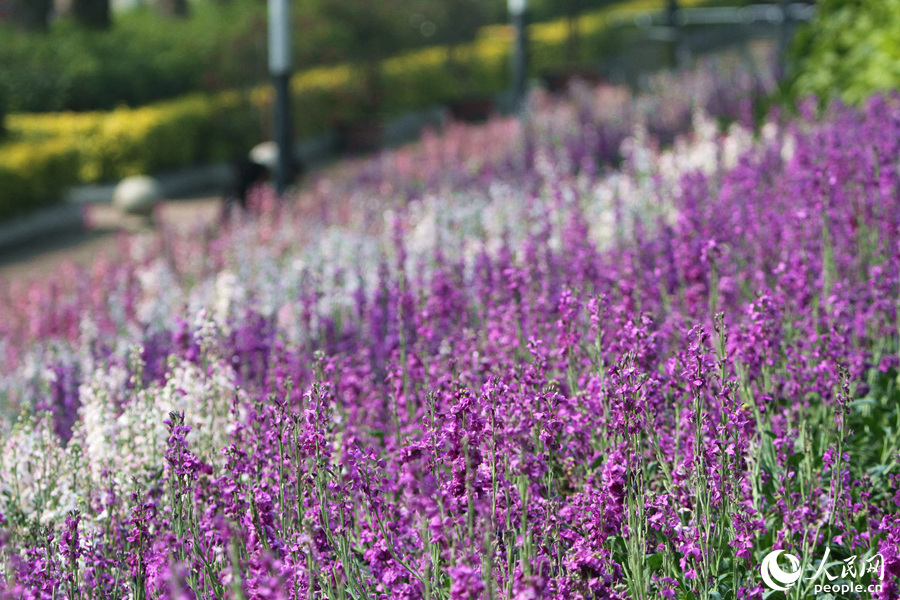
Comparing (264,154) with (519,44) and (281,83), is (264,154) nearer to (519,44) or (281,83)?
(519,44)

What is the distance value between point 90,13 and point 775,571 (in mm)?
23869

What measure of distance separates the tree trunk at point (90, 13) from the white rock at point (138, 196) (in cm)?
960

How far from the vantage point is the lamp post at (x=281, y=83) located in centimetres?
1322

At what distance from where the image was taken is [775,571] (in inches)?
135

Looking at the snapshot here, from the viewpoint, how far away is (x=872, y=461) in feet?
14.2

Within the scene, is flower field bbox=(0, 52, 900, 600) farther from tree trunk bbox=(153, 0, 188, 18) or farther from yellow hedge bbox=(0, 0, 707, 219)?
tree trunk bbox=(153, 0, 188, 18)

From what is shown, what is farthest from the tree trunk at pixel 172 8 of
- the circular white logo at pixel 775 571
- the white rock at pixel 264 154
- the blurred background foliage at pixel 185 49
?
the circular white logo at pixel 775 571

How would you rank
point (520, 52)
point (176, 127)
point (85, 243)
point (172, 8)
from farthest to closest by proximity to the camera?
point (172, 8) → point (176, 127) → point (520, 52) → point (85, 243)

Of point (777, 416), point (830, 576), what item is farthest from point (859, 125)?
point (830, 576)

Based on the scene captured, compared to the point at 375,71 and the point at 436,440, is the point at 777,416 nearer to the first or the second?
the point at 436,440

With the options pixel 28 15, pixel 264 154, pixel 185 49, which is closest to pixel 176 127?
pixel 264 154

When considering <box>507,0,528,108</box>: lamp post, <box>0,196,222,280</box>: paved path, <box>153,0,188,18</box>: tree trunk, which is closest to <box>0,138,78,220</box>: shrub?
<box>0,196,222,280</box>: paved path

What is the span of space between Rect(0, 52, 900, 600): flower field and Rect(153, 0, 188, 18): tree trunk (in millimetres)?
24656

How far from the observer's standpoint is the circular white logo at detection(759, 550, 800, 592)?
3377mm
